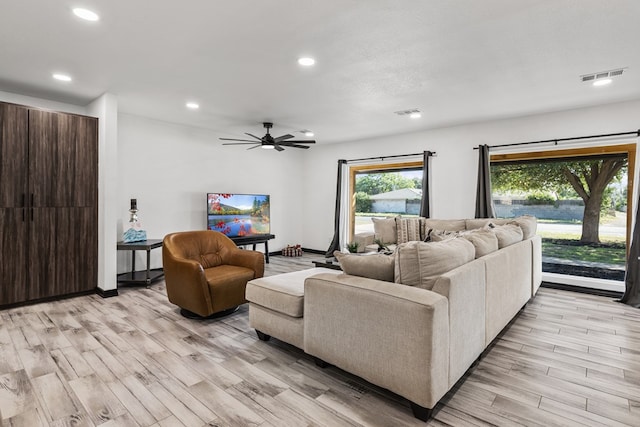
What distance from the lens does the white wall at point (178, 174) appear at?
5.02 m

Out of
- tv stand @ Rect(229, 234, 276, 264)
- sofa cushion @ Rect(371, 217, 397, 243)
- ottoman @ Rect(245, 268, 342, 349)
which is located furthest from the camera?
tv stand @ Rect(229, 234, 276, 264)

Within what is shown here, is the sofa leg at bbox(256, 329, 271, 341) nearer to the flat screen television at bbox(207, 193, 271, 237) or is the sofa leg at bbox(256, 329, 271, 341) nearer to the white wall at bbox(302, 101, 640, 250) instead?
the flat screen television at bbox(207, 193, 271, 237)

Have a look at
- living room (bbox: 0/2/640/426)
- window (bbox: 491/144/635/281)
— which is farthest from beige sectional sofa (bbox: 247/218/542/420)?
window (bbox: 491/144/635/281)

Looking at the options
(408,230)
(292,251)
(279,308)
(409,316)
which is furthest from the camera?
(292,251)

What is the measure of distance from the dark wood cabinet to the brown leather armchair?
1.45 m

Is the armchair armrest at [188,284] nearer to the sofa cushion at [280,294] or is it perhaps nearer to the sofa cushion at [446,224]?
the sofa cushion at [280,294]

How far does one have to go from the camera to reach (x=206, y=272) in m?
3.56

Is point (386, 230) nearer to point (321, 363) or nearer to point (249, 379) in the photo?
point (321, 363)

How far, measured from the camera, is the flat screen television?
586 centimetres

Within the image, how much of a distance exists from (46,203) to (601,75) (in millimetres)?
6278

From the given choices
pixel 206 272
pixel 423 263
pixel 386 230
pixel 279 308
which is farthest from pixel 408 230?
pixel 423 263

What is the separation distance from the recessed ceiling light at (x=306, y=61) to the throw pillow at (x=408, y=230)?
131 inches

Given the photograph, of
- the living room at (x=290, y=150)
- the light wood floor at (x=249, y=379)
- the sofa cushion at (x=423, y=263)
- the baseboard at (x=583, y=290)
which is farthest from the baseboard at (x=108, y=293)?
the baseboard at (x=583, y=290)

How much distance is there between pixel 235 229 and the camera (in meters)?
6.12
